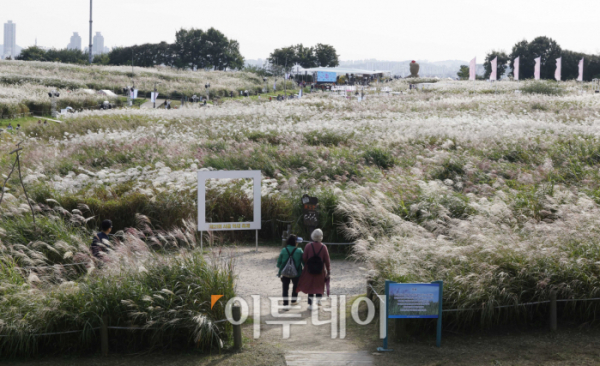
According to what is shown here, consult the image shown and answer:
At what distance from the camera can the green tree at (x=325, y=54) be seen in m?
101

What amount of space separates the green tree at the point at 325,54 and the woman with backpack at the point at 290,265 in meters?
94.9

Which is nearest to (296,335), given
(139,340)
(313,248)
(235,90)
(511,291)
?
(313,248)

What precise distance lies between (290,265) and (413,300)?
7.04 ft

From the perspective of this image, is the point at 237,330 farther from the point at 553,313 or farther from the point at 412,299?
the point at 553,313

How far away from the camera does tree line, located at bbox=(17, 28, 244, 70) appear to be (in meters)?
97.8

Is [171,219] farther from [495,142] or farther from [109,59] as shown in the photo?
[109,59]

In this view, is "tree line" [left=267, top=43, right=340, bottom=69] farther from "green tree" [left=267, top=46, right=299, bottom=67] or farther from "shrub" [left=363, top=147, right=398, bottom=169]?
"shrub" [left=363, top=147, right=398, bottom=169]

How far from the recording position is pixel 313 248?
28.1ft

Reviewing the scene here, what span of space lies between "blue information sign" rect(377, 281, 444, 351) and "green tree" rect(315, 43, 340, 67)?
96.5 metres

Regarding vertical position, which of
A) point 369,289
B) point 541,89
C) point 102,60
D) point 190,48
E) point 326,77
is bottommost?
point 369,289

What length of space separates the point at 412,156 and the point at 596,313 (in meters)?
10.1

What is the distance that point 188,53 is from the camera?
99.2 metres

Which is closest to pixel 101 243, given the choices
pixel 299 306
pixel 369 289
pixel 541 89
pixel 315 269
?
pixel 299 306

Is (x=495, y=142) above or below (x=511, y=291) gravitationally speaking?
above
